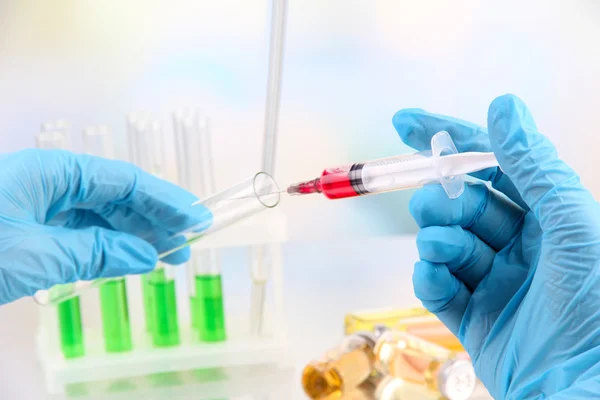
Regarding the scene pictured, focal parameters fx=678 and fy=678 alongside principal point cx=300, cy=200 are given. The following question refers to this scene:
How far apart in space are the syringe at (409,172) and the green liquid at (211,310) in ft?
2.14

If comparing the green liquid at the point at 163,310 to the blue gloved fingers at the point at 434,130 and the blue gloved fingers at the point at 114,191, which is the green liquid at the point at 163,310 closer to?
the blue gloved fingers at the point at 114,191

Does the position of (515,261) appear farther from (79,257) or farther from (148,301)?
(148,301)

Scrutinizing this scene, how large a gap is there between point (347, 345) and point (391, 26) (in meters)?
1.26

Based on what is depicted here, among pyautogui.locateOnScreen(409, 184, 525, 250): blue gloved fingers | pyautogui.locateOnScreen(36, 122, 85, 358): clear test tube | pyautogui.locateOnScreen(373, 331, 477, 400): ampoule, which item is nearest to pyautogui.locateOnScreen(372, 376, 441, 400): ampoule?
pyautogui.locateOnScreen(373, 331, 477, 400): ampoule

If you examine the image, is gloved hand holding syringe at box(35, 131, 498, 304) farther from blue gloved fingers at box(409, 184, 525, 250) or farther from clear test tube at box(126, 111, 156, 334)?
clear test tube at box(126, 111, 156, 334)

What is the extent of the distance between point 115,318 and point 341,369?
629mm

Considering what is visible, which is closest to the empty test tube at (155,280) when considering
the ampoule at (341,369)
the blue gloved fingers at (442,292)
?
the ampoule at (341,369)

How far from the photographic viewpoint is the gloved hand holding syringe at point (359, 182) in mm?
1092

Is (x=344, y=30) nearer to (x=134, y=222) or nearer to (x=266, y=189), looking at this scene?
(x=134, y=222)

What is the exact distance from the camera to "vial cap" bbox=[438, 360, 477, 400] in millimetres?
1480

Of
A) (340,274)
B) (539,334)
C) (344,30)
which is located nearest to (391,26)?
(344,30)

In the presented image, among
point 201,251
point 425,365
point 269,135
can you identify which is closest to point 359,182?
point 269,135

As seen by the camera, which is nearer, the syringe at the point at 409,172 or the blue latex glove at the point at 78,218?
the syringe at the point at 409,172

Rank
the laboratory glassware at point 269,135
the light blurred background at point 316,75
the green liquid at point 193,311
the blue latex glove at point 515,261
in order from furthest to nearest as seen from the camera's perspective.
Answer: the light blurred background at point 316,75 < the green liquid at point 193,311 < the laboratory glassware at point 269,135 < the blue latex glove at point 515,261
